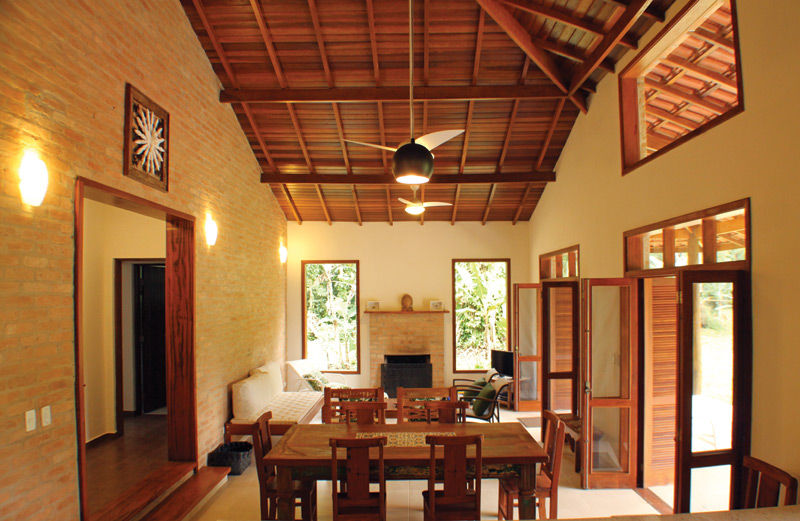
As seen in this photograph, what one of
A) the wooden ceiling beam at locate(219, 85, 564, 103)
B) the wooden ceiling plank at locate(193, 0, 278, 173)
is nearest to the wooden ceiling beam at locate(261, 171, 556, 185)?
the wooden ceiling plank at locate(193, 0, 278, 173)

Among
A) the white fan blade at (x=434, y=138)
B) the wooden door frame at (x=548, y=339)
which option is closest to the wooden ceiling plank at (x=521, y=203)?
the wooden door frame at (x=548, y=339)

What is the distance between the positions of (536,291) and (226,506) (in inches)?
211

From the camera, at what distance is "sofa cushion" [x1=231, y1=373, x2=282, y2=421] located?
562cm

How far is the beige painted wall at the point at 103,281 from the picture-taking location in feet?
18.6

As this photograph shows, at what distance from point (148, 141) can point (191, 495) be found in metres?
3.19

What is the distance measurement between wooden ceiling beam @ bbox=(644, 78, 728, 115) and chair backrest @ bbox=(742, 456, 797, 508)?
8.28 ft

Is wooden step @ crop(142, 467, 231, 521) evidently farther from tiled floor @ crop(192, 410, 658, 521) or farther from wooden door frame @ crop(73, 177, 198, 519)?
wooden door frame @ crop(73, 177, 198, 519)

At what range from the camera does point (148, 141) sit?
13.2 ft

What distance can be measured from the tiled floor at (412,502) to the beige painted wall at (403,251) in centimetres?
441

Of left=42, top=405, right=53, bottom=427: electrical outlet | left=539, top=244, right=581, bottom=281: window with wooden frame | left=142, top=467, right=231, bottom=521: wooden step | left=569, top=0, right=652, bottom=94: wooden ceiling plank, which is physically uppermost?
left=569, top=0, right=652, bottom=94: wooden ceiling plank

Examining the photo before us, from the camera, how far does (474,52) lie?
567 centimetres

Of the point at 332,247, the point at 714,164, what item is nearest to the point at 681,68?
the point at 714,164

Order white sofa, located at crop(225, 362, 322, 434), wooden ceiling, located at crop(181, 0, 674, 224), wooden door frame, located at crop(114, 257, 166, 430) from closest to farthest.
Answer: wooden ceiling, located at crop(181, 0, 674, 224), white sofa, located at crop(225, 362, 322, 434), wooden door frame, located at crop(114, 257, 166, 430)

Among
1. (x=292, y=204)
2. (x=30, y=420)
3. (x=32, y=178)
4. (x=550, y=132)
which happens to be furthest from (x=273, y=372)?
(x=550, y=132)
